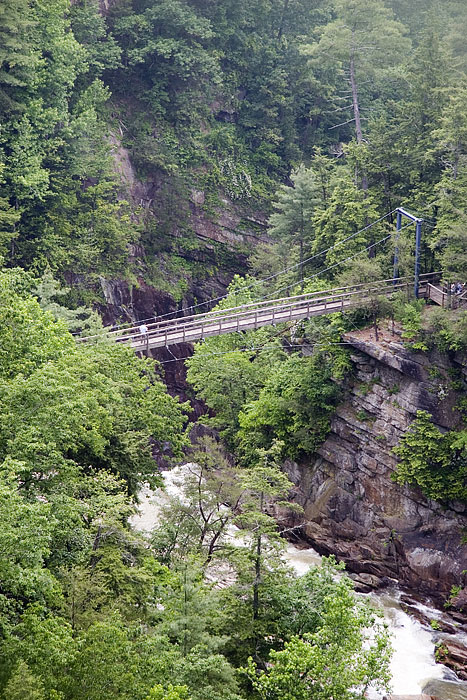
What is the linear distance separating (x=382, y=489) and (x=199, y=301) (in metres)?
19.6

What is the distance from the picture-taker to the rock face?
27422 mm

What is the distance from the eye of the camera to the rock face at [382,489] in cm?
2742

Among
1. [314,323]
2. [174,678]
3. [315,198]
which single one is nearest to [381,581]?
[314,323]

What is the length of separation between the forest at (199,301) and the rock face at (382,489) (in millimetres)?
649

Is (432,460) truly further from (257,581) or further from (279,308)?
(257,581)

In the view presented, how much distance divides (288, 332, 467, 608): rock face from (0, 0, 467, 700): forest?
2.13 ft

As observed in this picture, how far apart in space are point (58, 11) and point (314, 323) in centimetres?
1995

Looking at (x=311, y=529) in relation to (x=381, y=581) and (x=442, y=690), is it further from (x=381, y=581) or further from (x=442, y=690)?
(x=442, y=690)

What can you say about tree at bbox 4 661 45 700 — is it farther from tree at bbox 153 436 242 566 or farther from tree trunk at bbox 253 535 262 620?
tree at bbox 153 436 242 566

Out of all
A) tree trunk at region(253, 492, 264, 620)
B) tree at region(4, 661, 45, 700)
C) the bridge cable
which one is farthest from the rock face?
tree at region(4, 661, 45, 700)

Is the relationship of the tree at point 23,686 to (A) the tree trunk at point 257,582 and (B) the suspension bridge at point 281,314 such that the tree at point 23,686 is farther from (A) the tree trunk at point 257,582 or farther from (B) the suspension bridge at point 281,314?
(B) the suspension bridge at point 281,314

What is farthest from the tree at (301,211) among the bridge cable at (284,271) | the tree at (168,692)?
the tree at (168,692)

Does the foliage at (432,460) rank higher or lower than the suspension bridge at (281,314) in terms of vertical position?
lower

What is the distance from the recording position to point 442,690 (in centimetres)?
2131
